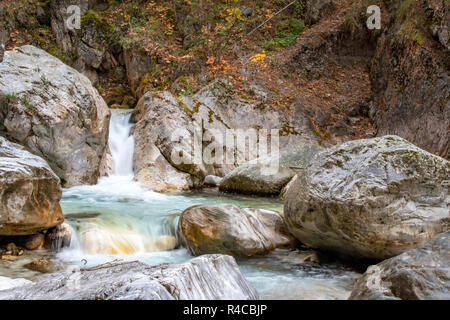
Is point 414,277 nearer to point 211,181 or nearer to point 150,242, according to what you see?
point 150,242

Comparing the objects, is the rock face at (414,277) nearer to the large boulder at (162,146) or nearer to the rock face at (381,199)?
the rock face at (381,199)

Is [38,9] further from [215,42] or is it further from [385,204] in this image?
[385,204]

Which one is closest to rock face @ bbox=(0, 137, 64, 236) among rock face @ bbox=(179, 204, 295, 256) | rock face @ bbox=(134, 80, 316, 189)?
rock face @ bbox=(179, 204, 295, 256)

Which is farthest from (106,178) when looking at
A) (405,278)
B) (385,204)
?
(405,278)

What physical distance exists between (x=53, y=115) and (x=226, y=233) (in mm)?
5294

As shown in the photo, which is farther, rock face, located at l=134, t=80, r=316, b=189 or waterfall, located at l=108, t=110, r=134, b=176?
waterfall, located at l=108, t=110, r=134, b=176

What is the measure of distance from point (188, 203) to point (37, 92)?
4316mm

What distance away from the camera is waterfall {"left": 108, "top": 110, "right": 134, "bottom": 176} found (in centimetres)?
977

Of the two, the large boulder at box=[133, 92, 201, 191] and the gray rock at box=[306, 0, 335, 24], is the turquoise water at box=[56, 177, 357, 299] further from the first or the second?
the gray rock at box=[306, 0, 335, 24]

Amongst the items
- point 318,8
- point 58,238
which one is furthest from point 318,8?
point 58,238

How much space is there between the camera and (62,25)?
15.1 metres

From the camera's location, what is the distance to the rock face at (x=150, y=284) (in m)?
2.23

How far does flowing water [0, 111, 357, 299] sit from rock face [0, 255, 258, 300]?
1169 mm
